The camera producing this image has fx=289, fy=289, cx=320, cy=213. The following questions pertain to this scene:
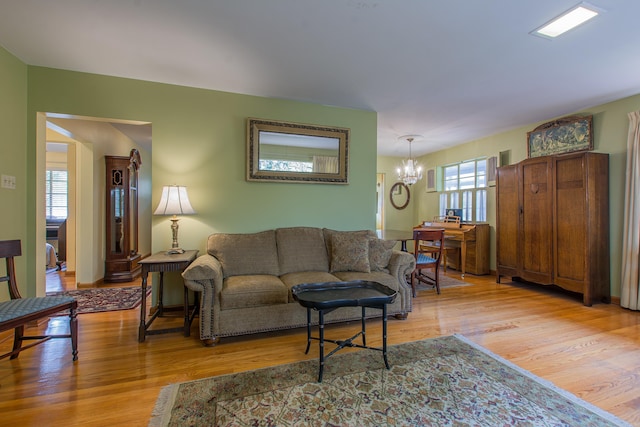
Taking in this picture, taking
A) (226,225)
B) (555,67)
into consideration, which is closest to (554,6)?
(555,67)

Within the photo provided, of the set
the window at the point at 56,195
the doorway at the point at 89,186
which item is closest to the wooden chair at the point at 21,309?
the doorway at the point at 89,186

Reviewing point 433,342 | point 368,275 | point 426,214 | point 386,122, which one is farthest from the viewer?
point 426,214

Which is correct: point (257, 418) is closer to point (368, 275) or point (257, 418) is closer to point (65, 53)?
point (368, 275)

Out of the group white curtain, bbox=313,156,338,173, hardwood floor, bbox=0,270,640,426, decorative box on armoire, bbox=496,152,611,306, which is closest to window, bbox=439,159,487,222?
decorative box on armoire, bbox=496,152,611,306

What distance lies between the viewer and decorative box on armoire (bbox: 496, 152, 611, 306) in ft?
11.3

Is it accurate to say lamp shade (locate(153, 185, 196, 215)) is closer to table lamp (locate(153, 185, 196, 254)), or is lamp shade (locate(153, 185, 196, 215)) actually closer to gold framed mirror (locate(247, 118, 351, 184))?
table lamp (locate(153, 185, 196, 254))

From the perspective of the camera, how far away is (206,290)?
7.82ft

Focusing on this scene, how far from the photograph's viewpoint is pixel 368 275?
2934 millimetres

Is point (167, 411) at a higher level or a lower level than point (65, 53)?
lower

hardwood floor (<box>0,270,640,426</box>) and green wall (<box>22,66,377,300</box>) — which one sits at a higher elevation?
green wall (<box>22,66,377,300</box>)

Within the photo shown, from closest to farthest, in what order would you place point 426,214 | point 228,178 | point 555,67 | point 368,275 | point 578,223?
point 555,67, point 368,275, point 228,178, point 578,223, point 426,214

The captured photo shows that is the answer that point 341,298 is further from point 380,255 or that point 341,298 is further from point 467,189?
point 467,189

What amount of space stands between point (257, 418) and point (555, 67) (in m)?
3.69

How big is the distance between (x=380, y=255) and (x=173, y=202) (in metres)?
2.18
